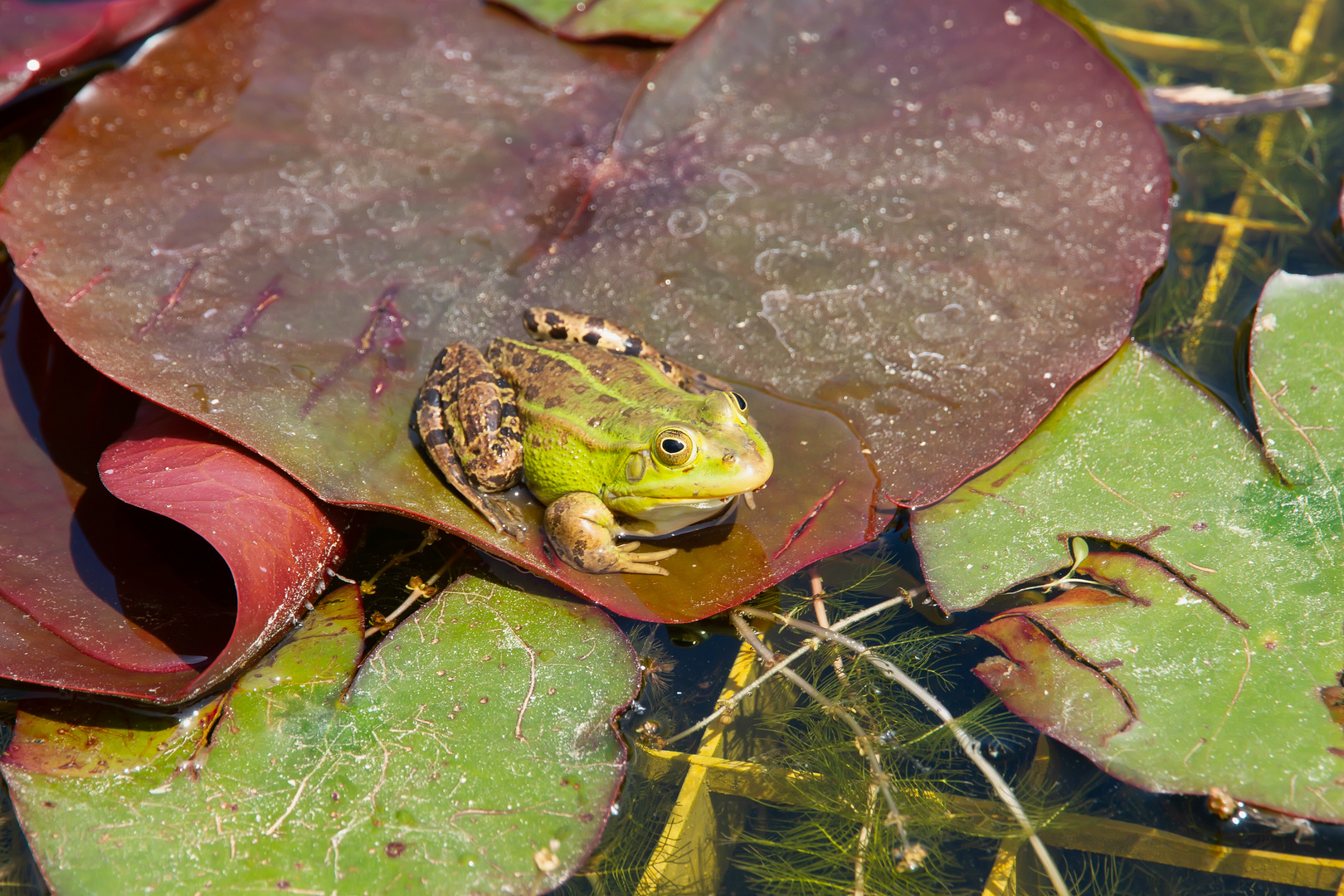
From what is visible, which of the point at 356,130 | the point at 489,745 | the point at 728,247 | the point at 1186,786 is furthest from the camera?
the point at 356,130

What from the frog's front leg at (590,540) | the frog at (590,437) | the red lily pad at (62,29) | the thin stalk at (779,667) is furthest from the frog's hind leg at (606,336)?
the red lily pad at (62,29)

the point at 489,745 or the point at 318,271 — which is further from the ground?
the point at 318,271

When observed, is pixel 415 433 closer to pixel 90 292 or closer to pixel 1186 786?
pixel 90 292

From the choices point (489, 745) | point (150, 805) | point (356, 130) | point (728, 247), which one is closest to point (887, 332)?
point (728, 247)

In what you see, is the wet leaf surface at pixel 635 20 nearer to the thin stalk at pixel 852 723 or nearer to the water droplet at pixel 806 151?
the water droplet at pixel 806 151

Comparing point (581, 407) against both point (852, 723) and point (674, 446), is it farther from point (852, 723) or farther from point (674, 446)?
point (852, 723)

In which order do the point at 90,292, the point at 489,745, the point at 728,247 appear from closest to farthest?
the point at 489,745 → the point at 90,292 → the point at 728,247

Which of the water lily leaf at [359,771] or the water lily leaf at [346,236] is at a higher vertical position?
the water lily leaf at [346,236]

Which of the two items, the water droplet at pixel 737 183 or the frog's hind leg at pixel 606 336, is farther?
the water droplet at pixel 737 183
